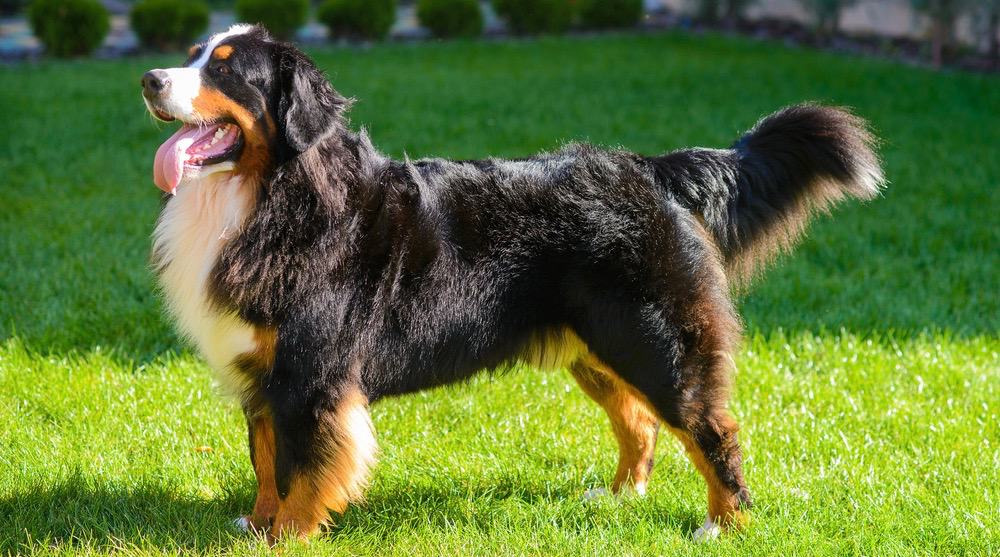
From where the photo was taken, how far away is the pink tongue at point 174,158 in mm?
3043

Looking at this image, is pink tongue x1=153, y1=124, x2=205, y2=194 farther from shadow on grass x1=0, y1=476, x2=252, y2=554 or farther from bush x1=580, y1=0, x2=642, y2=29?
bush x1=580, y1=0, x2=642, y2=29

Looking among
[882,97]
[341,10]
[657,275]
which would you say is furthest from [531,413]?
[341,10]

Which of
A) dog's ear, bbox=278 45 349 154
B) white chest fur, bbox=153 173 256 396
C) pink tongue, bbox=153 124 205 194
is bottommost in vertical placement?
white chest fur, bbox=153 173 256 396

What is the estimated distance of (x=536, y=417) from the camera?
14.9 ft

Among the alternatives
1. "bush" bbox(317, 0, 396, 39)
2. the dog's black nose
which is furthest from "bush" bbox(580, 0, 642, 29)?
the dog's black nose

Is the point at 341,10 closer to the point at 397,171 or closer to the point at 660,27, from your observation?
the point at 660,27

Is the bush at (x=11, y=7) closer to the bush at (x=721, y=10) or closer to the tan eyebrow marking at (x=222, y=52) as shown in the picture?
the bush at (x=721, y=10)

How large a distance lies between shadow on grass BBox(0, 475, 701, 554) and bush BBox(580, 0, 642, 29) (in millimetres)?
13573

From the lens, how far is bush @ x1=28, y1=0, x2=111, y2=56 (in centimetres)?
1348

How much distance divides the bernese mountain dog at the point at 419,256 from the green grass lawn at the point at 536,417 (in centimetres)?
34

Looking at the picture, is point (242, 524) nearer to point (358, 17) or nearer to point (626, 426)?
point (626, 426)

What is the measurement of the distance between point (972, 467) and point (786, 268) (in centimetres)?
257

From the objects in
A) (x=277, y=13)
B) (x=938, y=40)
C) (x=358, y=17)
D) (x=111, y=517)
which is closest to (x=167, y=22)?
(x=277, y=13)

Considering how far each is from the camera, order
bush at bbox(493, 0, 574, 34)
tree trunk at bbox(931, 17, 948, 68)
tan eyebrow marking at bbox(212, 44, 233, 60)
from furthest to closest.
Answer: bush at bbox(493, 0, 574, 34) < tree trunk at bbox(931, 17, 948, 68) < tan eyebrow marking at bbox(212, 44, 233, 60)
